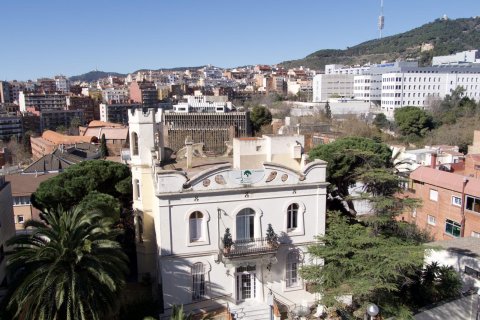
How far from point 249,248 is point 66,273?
8.36 metres

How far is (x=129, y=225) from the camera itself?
29625 mm

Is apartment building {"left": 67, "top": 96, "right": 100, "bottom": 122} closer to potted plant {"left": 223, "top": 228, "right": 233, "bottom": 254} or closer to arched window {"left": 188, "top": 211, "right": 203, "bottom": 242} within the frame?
arched window {"left": 188, "top": 211, "right": 203, "bottom": 242}

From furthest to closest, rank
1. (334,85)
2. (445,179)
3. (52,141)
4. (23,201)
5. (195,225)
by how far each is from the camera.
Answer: (334,85)
(52,141)
(23,201)
(445,179)
(195,225)

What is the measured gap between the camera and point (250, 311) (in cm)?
2086

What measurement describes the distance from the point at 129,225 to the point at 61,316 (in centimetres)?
1311

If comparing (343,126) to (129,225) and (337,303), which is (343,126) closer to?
(129,225)

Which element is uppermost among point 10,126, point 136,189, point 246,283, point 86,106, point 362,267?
point 86,106

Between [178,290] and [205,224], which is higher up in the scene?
[205,224]

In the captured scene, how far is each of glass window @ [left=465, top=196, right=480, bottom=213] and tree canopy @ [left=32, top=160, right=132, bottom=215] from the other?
24.7 metres

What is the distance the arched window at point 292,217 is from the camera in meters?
21.6

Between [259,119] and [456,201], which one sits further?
[259,119]

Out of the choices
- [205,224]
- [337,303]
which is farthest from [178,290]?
[337,303]

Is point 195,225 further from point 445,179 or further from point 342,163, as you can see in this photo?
point 445,179

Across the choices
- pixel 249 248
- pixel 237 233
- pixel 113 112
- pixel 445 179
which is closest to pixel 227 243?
pixel 249 248
